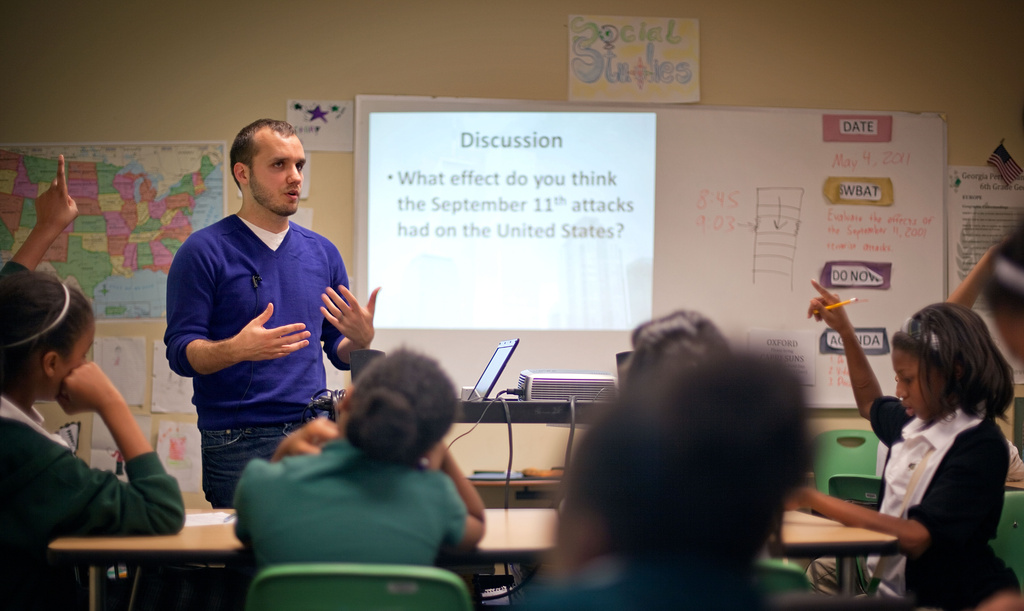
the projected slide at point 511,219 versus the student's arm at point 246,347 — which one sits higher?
the projected slide at point 511,219

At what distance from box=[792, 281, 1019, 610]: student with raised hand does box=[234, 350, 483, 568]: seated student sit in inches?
30.6

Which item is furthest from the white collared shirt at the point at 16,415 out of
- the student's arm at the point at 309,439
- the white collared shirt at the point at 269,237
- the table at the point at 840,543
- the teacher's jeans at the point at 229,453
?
the table at the point at 840,543

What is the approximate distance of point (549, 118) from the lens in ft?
12.4

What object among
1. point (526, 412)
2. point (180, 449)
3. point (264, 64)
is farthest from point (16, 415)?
point (264, 64)

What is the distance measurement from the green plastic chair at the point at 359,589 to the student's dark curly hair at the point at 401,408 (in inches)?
9.0

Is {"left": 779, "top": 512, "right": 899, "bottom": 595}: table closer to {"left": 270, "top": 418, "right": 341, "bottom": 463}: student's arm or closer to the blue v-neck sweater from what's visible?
{"left": 270, "top": 418, "right": 341, "bottom": 463}: student's arm

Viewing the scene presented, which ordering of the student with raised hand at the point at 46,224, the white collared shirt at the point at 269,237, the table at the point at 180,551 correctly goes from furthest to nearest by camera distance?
the white collared shirt at the point at 269,237, the student with raised hand at the point at 46,224, the table at the point at 180,551

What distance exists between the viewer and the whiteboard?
375cm

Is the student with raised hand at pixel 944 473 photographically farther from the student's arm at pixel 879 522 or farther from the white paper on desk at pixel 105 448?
the white paper on desk at pixel 105 448

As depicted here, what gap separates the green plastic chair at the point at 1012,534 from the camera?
183cm

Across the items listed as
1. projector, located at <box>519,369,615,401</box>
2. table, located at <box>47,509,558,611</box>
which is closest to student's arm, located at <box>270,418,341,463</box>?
table, located at <box>47,509,558,611</box>

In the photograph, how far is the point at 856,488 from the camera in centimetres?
237

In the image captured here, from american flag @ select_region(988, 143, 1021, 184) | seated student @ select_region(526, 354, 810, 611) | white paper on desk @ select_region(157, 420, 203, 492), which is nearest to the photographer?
seated student @ select_region(526, 354, 810, 611)

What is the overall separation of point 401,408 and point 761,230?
2946mm
